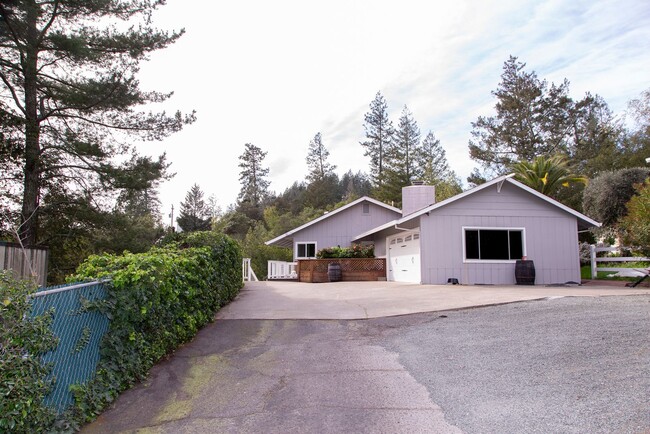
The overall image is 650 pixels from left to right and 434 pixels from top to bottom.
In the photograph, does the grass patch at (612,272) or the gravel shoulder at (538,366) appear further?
the grass patch at (612,272)

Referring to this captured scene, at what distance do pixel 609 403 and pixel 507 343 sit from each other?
7.62 feet

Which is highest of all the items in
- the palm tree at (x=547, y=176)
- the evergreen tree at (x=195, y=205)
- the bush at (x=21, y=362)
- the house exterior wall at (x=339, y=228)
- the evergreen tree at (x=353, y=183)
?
the evergreen tree at (x=353, y=183)

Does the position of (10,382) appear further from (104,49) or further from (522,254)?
(522,254)

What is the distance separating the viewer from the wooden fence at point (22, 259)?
926cm

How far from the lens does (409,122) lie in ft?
152

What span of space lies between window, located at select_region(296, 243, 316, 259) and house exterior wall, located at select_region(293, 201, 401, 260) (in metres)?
0.28

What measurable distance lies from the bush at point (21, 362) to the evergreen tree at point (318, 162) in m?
53.0

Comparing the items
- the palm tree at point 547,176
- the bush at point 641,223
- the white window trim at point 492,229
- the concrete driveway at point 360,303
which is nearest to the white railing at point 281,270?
the concrete driveway at point 360,303

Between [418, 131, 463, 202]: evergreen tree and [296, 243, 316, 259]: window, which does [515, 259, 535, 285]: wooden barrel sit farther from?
[418, 131, 463, 202]: evergreen tree

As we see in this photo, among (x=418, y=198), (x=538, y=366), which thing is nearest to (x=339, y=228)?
(x=418, y=198)

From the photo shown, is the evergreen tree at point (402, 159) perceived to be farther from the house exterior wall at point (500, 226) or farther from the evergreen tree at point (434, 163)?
the house exterior wall at point (500, 226)

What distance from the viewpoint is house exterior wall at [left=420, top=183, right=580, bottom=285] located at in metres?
15.9

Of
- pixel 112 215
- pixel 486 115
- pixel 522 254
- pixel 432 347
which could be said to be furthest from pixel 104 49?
pixel 486 115

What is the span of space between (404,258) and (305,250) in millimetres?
9012
